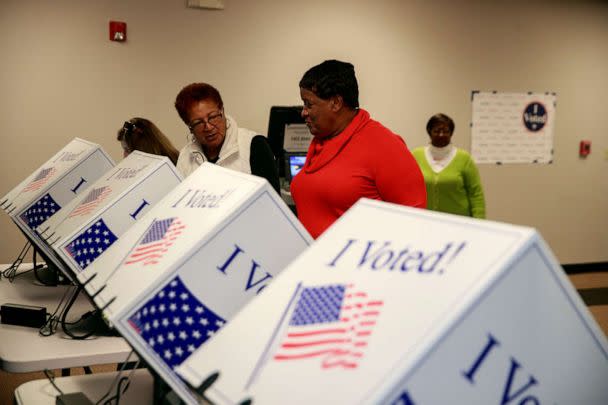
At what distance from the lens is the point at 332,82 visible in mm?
2162

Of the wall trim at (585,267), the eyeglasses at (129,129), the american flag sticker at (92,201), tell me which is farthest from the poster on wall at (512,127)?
the american flag sticker at (92,201)

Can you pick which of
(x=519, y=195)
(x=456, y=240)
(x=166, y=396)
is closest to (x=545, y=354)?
(x=456, y=240)

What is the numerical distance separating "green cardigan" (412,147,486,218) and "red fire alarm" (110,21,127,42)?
2.42 meters

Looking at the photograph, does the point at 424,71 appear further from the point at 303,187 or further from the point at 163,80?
the point at 303,187

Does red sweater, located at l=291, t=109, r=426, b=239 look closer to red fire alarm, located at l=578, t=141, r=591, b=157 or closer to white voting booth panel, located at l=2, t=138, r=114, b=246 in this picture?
white voting booth panel, located at l=2, t=138, r=114, b=246

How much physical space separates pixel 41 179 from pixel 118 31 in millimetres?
2491

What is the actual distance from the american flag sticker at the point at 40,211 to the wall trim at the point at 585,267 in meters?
5.46

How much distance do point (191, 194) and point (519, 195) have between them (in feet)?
18.3

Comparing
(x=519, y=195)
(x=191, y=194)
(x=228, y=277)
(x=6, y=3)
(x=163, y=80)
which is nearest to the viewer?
(x=228, y=277)

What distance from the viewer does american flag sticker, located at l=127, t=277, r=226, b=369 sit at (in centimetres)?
113

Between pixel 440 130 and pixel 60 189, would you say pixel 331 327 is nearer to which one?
pixel 60 189

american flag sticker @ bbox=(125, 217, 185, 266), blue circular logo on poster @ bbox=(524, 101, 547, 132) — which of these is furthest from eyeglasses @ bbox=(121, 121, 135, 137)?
blue circular logo on poster @ bbox=(524, 101, 547, 132)

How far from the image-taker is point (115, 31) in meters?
4.93

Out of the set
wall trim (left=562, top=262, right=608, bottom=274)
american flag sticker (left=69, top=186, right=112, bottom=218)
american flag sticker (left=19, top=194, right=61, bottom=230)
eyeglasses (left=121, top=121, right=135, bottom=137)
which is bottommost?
wall trim (left=562, top=262, right=608, bottom=274)
